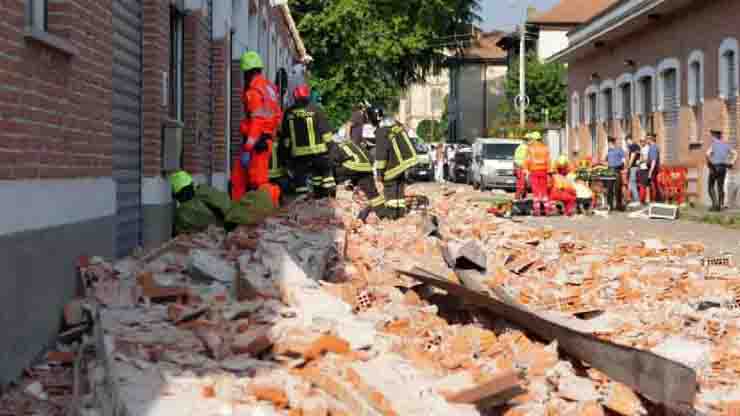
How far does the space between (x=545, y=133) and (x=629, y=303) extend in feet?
132

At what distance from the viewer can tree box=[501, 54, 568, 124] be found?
Result: 69.8 m

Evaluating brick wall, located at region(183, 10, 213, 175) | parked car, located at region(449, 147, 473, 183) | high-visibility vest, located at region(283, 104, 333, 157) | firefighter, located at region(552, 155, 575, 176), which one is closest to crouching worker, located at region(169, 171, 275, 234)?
brick wall, located at region(183, 10, 213, 175)

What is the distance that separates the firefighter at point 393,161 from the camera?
1642 centimetres

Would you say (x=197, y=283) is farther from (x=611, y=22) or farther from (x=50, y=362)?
(x=611, y=22)

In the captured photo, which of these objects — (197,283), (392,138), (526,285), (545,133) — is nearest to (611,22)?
(545,133)

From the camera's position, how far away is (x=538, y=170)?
22953 millimetres

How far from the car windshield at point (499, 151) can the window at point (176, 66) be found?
26.1 meters

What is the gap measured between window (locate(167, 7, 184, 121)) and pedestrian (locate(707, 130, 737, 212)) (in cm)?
1438

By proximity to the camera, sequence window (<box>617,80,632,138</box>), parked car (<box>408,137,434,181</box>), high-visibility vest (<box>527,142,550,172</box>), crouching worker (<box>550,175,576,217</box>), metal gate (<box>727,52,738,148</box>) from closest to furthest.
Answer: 1. high-visibility vest (<box>527,142,550,172</box>)
2. crouching worker (<box>550,175,576,217</box>)
3. metal gate (<box>727,52,738,148</box>)
4. window (<box>617,80,632,138</box>)
5. parked car (<box>408,137,434,181</box>)

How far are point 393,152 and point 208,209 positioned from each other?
5.15 metres

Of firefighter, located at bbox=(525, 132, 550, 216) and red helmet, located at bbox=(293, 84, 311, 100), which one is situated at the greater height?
red helmet, located at bbox=(293, 84, 311, 100)

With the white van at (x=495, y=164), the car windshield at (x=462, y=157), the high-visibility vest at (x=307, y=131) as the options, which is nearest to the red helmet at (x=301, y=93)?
the high-visibility vest at (x=307, y=131)

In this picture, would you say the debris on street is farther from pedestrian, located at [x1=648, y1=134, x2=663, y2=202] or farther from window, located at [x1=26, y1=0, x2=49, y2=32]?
pedestrian, located at [x1=648, y1=134, x2=663, y2=202]

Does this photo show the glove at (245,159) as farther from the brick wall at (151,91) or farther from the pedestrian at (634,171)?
the pedestrian at (634,171)
